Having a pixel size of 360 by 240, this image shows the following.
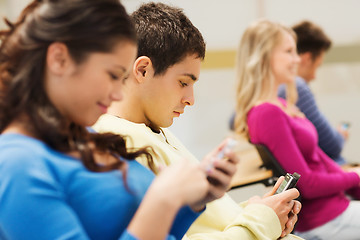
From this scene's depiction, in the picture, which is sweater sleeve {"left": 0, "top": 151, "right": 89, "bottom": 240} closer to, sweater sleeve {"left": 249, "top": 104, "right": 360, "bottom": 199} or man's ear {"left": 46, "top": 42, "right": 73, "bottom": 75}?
man's ear {"left": 46, "top": 42, "right": 73, "bottom": 75}

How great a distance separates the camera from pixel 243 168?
1.95 metres

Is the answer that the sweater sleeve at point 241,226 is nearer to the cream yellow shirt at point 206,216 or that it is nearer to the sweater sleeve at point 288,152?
the cream yellow shirt at point 206,216

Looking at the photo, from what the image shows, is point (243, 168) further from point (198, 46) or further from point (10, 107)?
point (10, 107)

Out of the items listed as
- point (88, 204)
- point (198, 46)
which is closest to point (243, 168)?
point (198, 46)

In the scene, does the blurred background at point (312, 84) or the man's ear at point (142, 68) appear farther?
the blurred background at point (312, 84)

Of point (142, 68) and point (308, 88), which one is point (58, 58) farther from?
point (308, 88)

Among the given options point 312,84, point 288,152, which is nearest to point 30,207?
point 288,152

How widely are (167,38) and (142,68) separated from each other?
0.28 feet

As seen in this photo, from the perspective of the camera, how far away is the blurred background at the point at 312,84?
3689mm

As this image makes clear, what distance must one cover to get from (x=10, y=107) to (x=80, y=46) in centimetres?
13

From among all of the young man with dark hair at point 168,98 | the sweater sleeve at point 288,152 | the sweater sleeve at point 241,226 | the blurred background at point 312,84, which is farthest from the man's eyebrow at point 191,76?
the blurred background at point 312,84

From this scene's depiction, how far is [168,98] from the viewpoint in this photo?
3.35 ft

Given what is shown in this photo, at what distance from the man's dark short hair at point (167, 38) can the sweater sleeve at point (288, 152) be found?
31.2 inches

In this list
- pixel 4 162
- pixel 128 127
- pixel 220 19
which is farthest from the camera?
pixel 220 19
